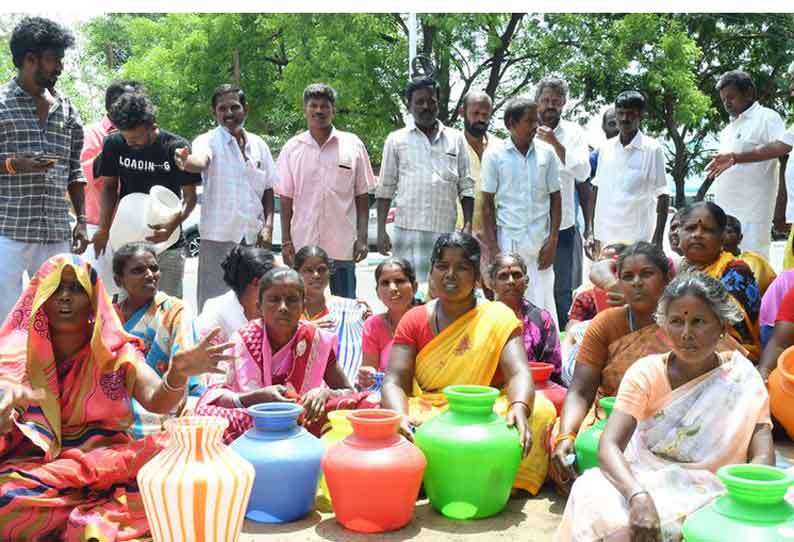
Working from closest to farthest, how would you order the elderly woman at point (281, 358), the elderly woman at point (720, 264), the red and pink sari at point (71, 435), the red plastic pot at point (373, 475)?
the red and pink sari at point (71, 435), the red plastic pot at point (373, 475), the elderly woman at point (281, 358), the elderly woman at point (720, 264)

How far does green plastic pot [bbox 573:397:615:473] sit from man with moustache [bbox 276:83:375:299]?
2877 mm

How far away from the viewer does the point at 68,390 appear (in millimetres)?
3191

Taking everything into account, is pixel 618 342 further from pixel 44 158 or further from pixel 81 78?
pixel 81 78

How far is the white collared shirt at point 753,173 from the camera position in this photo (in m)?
5.99

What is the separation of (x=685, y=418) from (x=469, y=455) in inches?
29.9

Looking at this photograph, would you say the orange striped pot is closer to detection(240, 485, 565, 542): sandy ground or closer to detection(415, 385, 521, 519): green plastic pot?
detection(240, 485, 565, 542): sandy ground

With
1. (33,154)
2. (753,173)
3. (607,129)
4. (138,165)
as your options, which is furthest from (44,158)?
(607,129)

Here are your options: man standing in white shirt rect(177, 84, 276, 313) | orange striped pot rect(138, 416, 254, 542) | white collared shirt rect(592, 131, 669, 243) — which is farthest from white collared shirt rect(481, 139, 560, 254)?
orange striped pot rect(138, 416, 254, 542)

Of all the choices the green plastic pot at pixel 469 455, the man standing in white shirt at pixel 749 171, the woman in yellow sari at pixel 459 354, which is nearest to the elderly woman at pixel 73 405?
the green plastic pot at pixel 469 455

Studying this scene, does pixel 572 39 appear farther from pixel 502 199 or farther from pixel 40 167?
pixel 40 167

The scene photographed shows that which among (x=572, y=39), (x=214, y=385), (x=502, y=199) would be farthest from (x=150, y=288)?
(x=572, y=39)

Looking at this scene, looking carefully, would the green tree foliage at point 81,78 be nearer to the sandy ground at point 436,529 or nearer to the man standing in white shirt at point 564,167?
the man standing in white shirt at point 564,167

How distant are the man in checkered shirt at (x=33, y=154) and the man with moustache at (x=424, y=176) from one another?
2009mm

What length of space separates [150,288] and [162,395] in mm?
918
